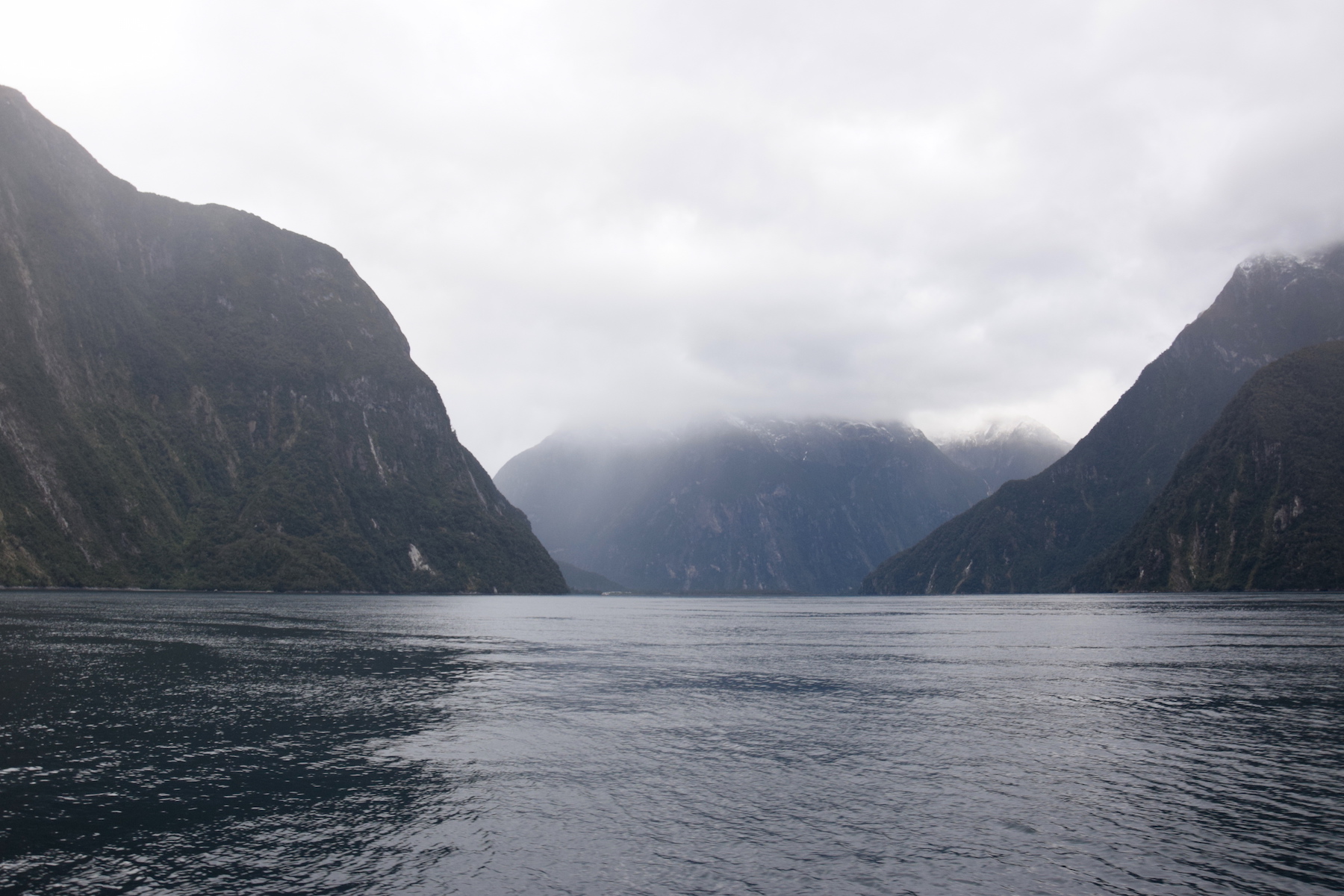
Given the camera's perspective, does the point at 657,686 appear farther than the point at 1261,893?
Yes

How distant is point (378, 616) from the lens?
524 feet

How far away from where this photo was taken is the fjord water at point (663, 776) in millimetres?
25375

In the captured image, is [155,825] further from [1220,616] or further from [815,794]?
[1220,616]

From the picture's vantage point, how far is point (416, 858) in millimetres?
26438

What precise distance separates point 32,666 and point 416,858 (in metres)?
56.7

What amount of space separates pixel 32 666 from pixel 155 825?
158 ft

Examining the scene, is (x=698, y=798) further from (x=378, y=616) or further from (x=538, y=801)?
(x=378, y=616)

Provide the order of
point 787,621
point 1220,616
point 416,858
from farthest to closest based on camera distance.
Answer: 1. point 787,621
2. point 1220,616
3. point 416,858

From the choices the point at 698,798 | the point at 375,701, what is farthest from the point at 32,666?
the point at 698,798

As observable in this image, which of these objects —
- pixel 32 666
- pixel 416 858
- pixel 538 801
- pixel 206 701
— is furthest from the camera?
pixel 32 666

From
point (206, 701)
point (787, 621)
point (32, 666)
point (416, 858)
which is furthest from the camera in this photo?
point (787, 621)

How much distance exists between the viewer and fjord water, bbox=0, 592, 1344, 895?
999 inches

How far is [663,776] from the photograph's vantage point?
36.7 metres

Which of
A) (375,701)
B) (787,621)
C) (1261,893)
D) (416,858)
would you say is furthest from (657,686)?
(787,621)
